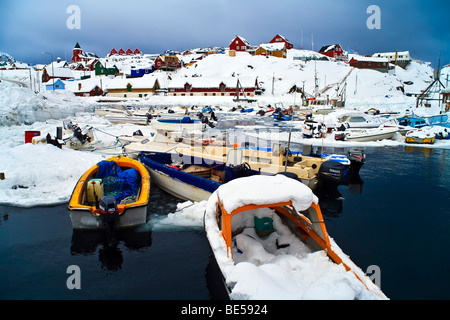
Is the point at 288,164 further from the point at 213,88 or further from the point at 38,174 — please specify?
the point at 213,88

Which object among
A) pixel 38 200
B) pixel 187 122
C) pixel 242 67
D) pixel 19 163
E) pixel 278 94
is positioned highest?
pixel 242 67

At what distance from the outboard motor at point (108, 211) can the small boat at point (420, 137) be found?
28641 millimetres

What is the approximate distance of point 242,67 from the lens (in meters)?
93.7

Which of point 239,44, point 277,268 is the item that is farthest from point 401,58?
point 277,268

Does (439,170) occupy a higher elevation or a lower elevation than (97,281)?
higher

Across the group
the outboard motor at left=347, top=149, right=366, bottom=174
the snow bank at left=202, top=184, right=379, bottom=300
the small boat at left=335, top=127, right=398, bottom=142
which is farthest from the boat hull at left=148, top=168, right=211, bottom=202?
the small boat at left=335, top=127, right=398, bottom=142

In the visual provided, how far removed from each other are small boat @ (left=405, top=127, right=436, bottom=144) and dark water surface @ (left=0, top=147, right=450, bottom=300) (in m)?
17.0

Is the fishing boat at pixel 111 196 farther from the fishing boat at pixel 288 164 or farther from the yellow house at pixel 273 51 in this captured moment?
the yellow house at pixel 273 51

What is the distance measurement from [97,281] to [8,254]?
3106 mm

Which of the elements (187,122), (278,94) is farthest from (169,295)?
(278,94)

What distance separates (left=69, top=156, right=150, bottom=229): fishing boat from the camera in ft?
29.4

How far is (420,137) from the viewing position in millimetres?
27703
